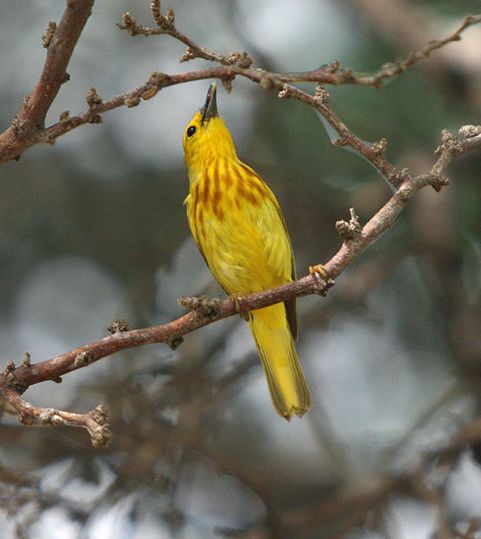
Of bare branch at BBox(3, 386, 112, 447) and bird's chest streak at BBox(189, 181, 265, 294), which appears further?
bird's chest streak at BBox(189, 181, 265, 294)

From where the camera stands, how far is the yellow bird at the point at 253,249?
14.3 ft

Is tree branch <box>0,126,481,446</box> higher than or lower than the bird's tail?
lower

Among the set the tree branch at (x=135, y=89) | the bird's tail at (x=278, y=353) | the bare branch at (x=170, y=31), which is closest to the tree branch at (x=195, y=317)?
the tree branch at (x=135, y=89)

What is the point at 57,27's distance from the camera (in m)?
2.42

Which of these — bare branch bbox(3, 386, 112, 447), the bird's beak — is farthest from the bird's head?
bare branch bbox(3, 386, 112, 447)

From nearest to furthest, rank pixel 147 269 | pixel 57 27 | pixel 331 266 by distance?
pixel 57 27 → pixel 331 266 → pixel 147 269

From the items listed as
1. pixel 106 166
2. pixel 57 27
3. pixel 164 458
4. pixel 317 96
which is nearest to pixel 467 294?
pixel 164 458

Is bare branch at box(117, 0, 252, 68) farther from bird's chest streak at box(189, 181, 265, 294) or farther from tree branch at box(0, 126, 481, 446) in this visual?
bird's chest streak at box(189, 181, 265, 294)

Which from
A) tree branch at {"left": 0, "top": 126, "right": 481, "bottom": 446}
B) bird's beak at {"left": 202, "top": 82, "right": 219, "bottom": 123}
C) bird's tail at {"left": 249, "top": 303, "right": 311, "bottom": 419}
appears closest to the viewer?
tree branch at {"left": 0, "top": 126, "right": 481, "bottom": 446}

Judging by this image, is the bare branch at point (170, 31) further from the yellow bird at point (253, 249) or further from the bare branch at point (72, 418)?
the yellow bird at point (253, 249)

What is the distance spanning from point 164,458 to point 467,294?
230cm

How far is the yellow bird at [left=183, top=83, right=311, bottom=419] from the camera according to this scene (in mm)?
4352

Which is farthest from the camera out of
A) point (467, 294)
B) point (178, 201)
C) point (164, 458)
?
point (178, 201)

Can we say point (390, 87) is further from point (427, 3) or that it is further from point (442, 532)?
point (442, 532)
